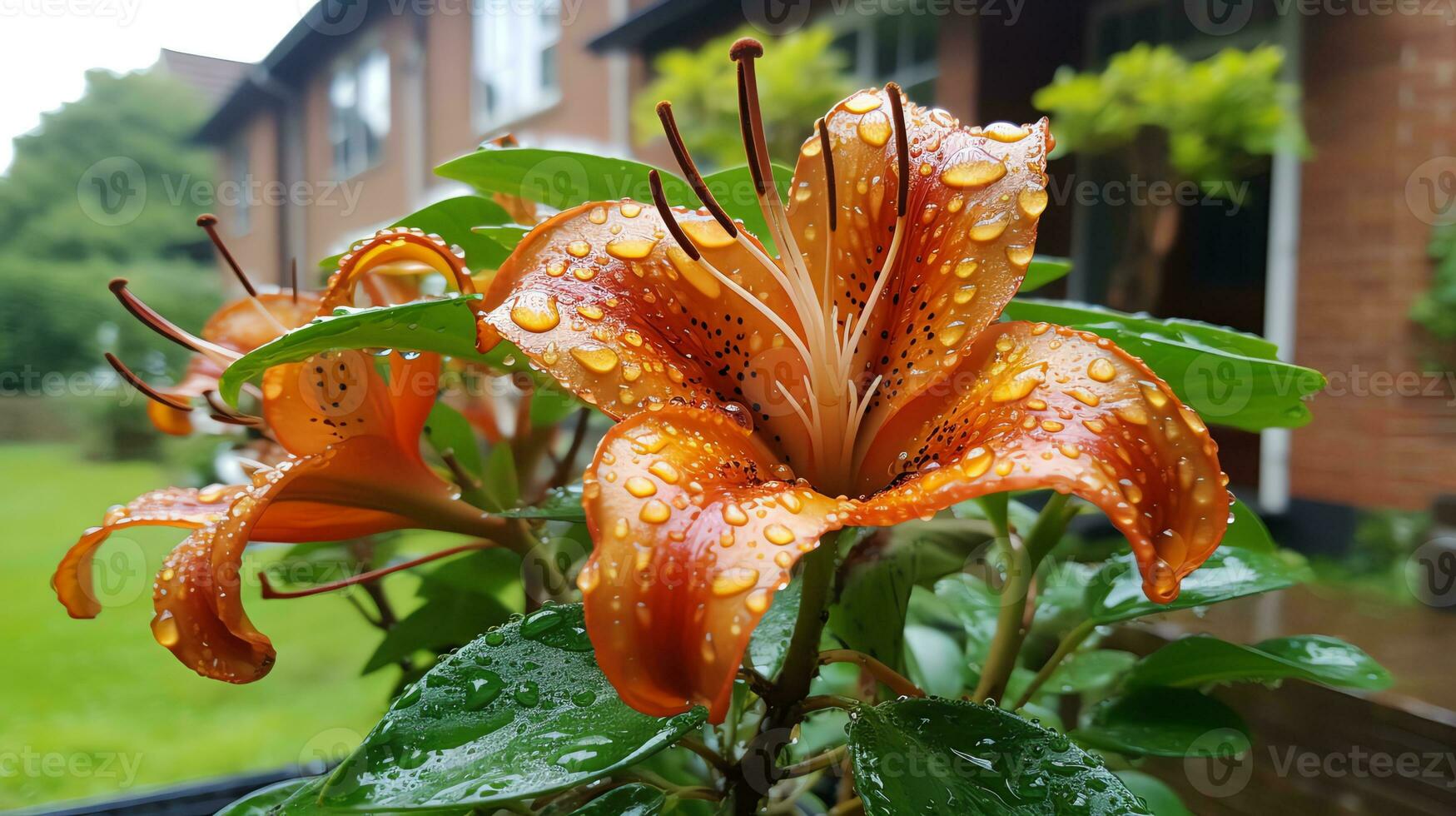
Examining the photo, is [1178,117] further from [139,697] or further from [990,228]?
[139,697]

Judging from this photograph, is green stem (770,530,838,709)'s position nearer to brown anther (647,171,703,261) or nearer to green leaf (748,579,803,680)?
green leaf (748,579,803,680)

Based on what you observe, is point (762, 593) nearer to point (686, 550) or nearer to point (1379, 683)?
point (686, 550)

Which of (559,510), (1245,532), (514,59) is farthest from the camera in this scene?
(514,59)

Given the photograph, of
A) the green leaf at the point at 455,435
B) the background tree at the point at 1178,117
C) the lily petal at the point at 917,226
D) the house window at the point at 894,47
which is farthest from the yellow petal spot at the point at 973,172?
the house window at the point at 894,47

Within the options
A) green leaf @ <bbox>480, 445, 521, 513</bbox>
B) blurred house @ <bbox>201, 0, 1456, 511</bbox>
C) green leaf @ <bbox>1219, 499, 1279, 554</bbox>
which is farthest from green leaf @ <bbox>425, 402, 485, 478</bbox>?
blurred house @ <bbox>201, 0, 1456, 511</bbox>

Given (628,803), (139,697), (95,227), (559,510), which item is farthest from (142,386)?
(95,227)

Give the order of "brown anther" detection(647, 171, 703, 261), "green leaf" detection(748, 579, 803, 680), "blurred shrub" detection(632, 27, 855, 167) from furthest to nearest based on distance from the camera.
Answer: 1. "blurred shrub" detection(632, 27, 855, 167)
2. "green leaf" detection(748, 579, 803, 680)
3. "brown anther" detection(647, 171, 703, 261)

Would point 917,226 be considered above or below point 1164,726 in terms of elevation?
above
